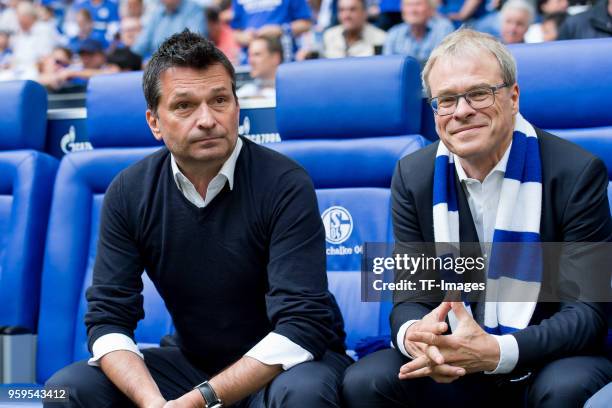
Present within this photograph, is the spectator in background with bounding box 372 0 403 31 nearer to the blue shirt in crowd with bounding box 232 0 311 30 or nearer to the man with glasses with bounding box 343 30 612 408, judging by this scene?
the blue shirt in crowd with bounding box 232 0 311 30

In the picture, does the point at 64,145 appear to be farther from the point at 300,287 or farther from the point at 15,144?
the point at 300,287

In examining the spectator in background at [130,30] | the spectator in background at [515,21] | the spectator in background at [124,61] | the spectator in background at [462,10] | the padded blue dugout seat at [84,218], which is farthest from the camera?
the spectator in background at [130,30]

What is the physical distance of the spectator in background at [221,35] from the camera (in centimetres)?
612

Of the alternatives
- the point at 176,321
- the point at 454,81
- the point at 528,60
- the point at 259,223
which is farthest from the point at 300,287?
the point at 528,60

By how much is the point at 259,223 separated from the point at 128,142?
1009 mm

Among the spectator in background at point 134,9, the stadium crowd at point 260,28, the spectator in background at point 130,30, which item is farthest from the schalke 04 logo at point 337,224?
the spectator in background at point 134,9

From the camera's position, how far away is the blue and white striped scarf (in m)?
1.96

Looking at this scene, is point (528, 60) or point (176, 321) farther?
point (528, 60)

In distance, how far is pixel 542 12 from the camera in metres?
5.10

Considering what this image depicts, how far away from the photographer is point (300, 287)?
201cm

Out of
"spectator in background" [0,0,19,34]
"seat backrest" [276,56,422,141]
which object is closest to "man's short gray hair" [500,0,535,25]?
"seat backrest" [276,56,422,141]

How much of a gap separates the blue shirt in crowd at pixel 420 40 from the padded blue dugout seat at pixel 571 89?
8.25 ft

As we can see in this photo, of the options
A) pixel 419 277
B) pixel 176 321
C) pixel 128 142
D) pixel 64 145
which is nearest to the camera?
pixel 419 277

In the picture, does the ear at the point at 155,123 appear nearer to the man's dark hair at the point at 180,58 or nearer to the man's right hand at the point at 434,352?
the man's dark hair at the point at 180,58
